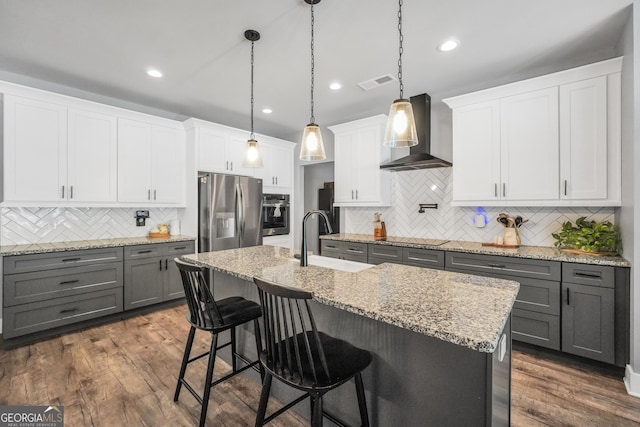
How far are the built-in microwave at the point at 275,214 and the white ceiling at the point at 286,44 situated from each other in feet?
5.55

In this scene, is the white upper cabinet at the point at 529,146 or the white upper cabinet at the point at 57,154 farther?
the white upper cabinet at the point at 57,154

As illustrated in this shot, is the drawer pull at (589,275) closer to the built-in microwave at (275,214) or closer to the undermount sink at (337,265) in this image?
the undermount sink at (337,265)

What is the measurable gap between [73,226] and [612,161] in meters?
5.45

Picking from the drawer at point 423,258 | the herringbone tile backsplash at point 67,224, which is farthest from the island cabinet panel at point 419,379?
the herringbone tile backsplash at point 67,224

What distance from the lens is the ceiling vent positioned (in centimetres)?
315

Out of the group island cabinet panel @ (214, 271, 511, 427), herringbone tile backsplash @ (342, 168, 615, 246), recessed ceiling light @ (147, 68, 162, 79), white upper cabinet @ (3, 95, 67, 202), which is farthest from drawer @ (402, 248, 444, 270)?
white upper cabinet @ (3, 95, 67, 202)

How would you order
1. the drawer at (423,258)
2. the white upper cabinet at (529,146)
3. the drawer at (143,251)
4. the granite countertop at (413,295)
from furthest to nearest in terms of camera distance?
the drawer at (143,251)
the drawer at (423,258)
the white upper cabinet at (529,146)
the granite countertop at (413,295)

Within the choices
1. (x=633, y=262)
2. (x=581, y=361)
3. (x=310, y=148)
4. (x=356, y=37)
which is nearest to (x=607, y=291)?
(x=633, y=262)

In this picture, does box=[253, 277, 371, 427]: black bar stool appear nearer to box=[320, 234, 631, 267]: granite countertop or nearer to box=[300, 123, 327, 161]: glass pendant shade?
box=[300, 123, 327, 161]: glass pendant shade

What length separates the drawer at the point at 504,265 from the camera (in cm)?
248

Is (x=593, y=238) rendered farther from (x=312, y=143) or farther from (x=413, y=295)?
(x=312, y=143)

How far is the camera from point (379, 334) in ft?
4.62

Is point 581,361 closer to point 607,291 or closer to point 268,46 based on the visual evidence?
point 607,291

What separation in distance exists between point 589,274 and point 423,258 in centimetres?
132
